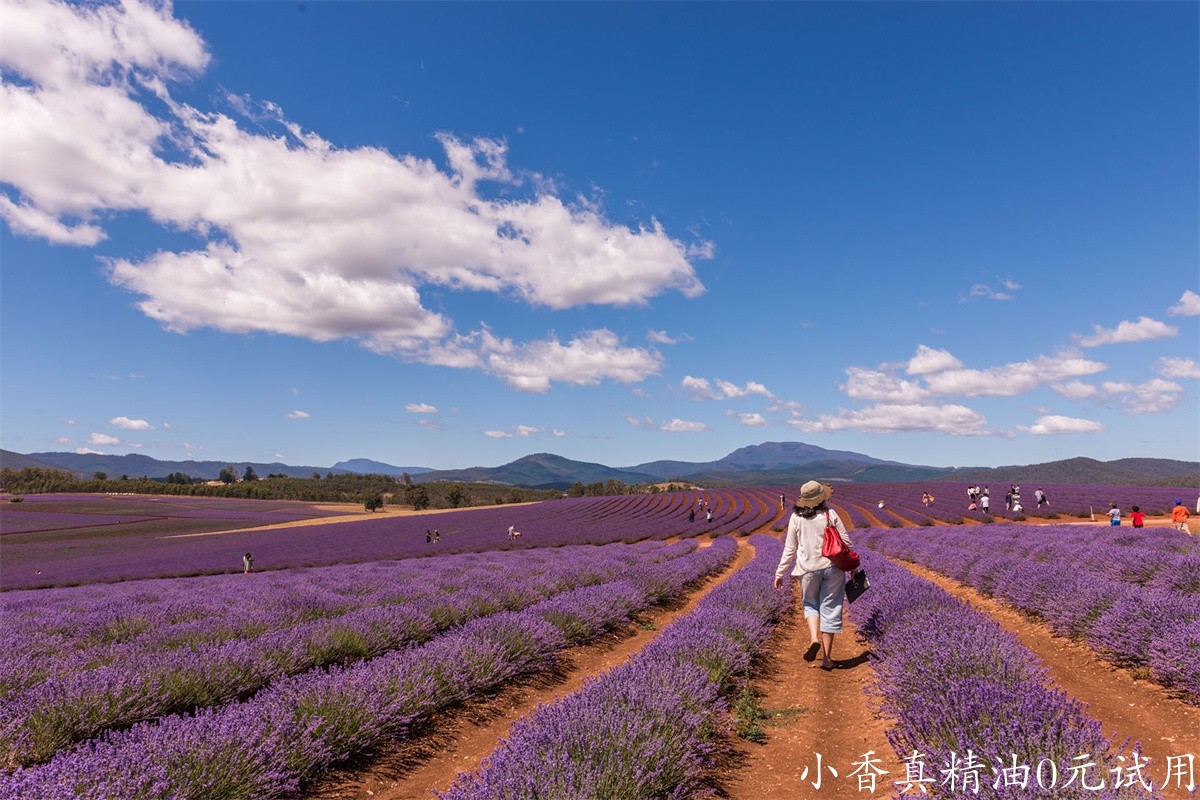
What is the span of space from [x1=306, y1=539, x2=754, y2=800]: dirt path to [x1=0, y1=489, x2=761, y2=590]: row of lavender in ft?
53.7

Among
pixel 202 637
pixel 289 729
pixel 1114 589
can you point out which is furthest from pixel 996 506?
pixel 289 729

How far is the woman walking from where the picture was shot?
561 cm

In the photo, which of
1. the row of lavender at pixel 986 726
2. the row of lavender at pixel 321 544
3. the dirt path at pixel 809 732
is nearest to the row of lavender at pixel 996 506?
the row of lavender at pixel 321 544

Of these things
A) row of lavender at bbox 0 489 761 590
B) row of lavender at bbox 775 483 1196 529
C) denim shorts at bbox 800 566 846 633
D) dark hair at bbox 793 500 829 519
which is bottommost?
row of lavender at bbox 0 489 761 590

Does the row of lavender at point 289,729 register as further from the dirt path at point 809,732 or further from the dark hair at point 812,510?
the dark hair at point 812,510

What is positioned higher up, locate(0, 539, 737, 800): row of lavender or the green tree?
locate(0, 539, 737, 800): row of lavender

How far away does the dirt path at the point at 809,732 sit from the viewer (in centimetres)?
324

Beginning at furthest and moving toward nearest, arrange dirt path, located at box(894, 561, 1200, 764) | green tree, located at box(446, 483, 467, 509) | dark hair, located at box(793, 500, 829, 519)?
green tree, located at box(446, 483, 467, 509), dark hair, located at box(793, 500, 829, 519), dirt path, located at box(894, 561, 1200, 764)

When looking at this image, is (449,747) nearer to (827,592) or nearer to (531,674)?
(531,674)

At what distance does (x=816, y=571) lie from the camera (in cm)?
561

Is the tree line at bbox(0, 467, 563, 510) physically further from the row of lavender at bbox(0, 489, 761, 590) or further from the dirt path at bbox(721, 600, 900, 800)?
the dirt path at bbox(721, 600, 900, 800)

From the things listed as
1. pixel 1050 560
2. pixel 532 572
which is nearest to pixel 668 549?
pixel 532 572

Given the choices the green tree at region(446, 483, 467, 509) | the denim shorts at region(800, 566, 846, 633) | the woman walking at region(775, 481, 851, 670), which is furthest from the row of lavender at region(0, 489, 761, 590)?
the green tree at region(446, 483, 467, 509)

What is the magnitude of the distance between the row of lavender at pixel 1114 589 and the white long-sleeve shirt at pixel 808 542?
7.33 ft
